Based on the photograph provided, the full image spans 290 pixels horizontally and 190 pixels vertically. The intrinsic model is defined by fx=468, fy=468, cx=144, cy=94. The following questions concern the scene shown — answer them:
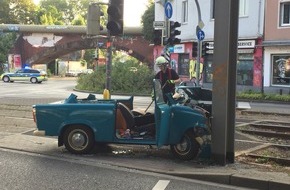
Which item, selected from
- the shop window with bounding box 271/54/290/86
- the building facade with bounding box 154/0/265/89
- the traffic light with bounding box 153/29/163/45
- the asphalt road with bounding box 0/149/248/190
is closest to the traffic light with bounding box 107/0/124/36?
the asphalt road with bounding box 0/149/248/190

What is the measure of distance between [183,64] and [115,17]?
27.3 m

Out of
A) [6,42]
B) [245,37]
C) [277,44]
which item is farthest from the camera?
[6,42]

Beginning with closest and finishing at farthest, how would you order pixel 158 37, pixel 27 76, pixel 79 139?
1. pixel 79 139
2. pixel 158 37
3. pixel 27 76

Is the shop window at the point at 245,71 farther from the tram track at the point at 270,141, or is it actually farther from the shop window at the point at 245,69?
the tram track at the point at 270,141

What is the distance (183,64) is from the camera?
39000mm

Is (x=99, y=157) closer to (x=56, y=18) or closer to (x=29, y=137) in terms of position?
(x=29, y=137)

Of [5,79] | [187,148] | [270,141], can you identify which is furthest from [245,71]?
[5,79]

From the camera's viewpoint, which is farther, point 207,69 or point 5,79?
point 5,79

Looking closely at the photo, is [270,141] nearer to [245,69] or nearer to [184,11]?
[245,69]

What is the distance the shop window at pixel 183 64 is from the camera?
38500 mm

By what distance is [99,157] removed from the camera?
330 inches

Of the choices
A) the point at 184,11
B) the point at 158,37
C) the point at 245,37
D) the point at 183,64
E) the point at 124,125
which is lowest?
the point at 124,125

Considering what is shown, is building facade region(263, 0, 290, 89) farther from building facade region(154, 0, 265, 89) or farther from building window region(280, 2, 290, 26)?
building facade region(154, 0, 265, 89)

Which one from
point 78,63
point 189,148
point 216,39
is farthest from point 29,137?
point 78,63
